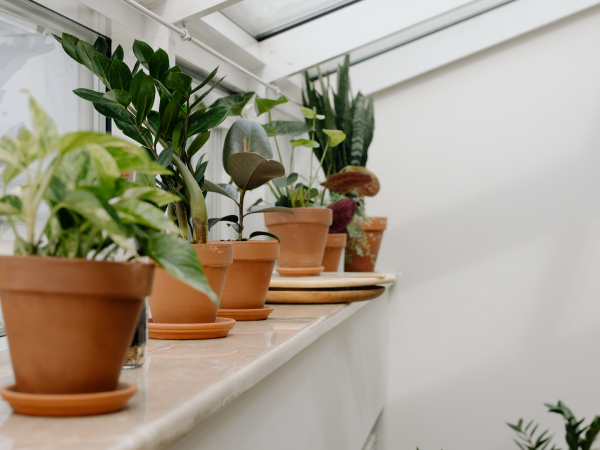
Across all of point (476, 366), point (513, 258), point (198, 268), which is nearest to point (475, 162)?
point (513, 258)

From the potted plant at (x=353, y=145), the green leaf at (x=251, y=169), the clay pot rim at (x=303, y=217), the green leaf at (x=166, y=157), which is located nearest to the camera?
→ the green leaf at (x=166, y=157)

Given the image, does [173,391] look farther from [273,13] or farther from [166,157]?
[273,13]

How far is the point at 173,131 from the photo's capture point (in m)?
0.85

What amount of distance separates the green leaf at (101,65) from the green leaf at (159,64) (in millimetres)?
89

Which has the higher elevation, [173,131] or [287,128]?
[287,128]

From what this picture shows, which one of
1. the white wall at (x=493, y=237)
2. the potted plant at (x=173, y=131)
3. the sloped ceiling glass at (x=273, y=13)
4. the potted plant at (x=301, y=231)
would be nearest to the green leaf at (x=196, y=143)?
the potted plant at (x=173, y=131)

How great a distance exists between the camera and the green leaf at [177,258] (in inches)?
16.7

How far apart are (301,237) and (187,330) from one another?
2.30 feet

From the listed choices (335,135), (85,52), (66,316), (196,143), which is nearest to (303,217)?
(335,135)

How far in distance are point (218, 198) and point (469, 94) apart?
132 cm

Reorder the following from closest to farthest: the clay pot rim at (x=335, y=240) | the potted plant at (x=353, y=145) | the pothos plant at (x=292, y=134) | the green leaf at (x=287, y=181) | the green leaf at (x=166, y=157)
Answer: the green leaf at (x=166, y=157)
the pothos plant at (x=292, y=134)
the green leaf at (x=287, y=181)
the clay pot rim at (x=335, y=240)
the potted plant at (x=353, y=145)

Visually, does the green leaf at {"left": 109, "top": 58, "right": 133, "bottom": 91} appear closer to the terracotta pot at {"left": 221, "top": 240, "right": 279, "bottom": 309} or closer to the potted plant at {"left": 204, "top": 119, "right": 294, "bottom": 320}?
the potted plant at {"left": 204, "top": 119, "right": 294, "bottom": 320}

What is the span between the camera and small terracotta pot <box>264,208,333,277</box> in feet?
4.85

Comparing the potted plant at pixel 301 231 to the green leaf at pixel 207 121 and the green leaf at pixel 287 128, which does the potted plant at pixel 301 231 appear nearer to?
the green leaf at pixel 287 128
